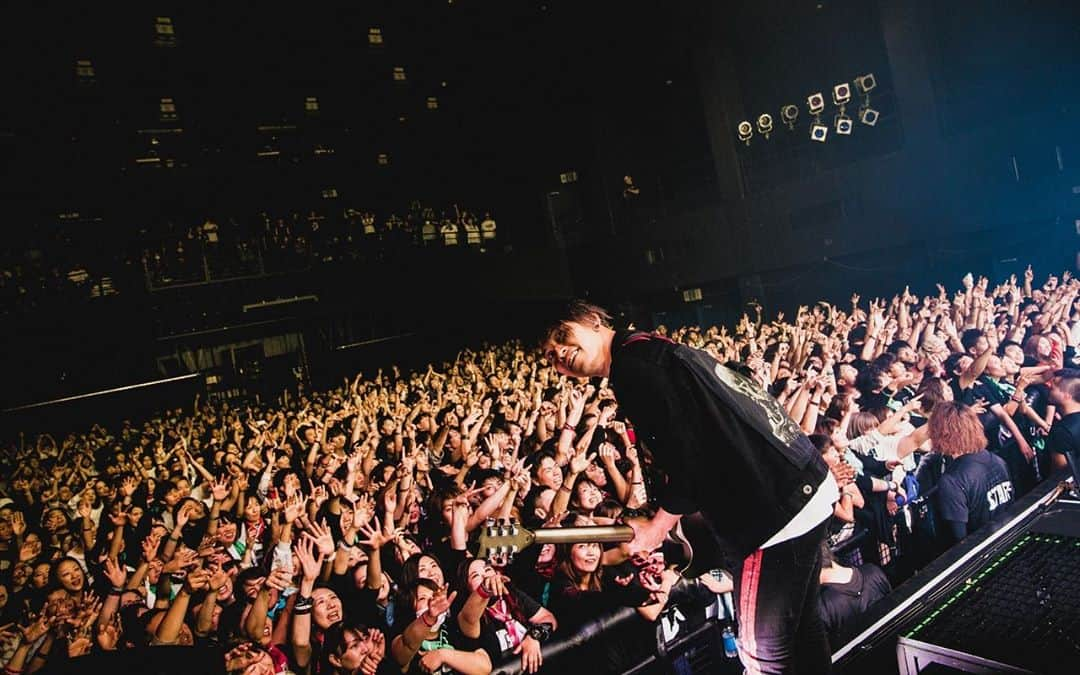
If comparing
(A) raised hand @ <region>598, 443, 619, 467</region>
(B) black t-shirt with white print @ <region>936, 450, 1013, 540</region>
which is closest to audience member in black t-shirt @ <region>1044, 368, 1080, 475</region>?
(B) black t-shirt with white print @ <region>936, 450, 1013, 540</region>

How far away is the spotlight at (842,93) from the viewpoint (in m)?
8.47

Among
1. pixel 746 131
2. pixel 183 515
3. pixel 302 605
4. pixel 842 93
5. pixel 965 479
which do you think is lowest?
pixel 965 479

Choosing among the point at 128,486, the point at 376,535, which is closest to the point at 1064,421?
the point at 376,535

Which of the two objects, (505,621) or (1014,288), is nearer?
(505,621)

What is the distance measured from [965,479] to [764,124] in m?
6.78

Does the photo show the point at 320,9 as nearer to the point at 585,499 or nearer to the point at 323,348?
the point at 323,348

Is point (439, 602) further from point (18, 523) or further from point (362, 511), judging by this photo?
point (18, 523)

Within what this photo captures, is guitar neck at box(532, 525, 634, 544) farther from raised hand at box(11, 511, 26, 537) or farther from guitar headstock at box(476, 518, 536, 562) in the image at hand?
raised hand at box(11, 511, 26, 537)

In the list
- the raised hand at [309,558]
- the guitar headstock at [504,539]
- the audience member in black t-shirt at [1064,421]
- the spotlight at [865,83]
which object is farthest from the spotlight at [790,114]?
the guitar headstock at [504,539]

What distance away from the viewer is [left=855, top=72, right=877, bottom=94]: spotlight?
27.4 ft

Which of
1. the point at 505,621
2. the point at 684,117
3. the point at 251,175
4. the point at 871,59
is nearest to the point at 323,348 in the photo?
the point at 251,175

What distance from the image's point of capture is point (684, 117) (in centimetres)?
882

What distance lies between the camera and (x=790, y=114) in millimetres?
8781

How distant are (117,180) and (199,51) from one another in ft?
4.15
